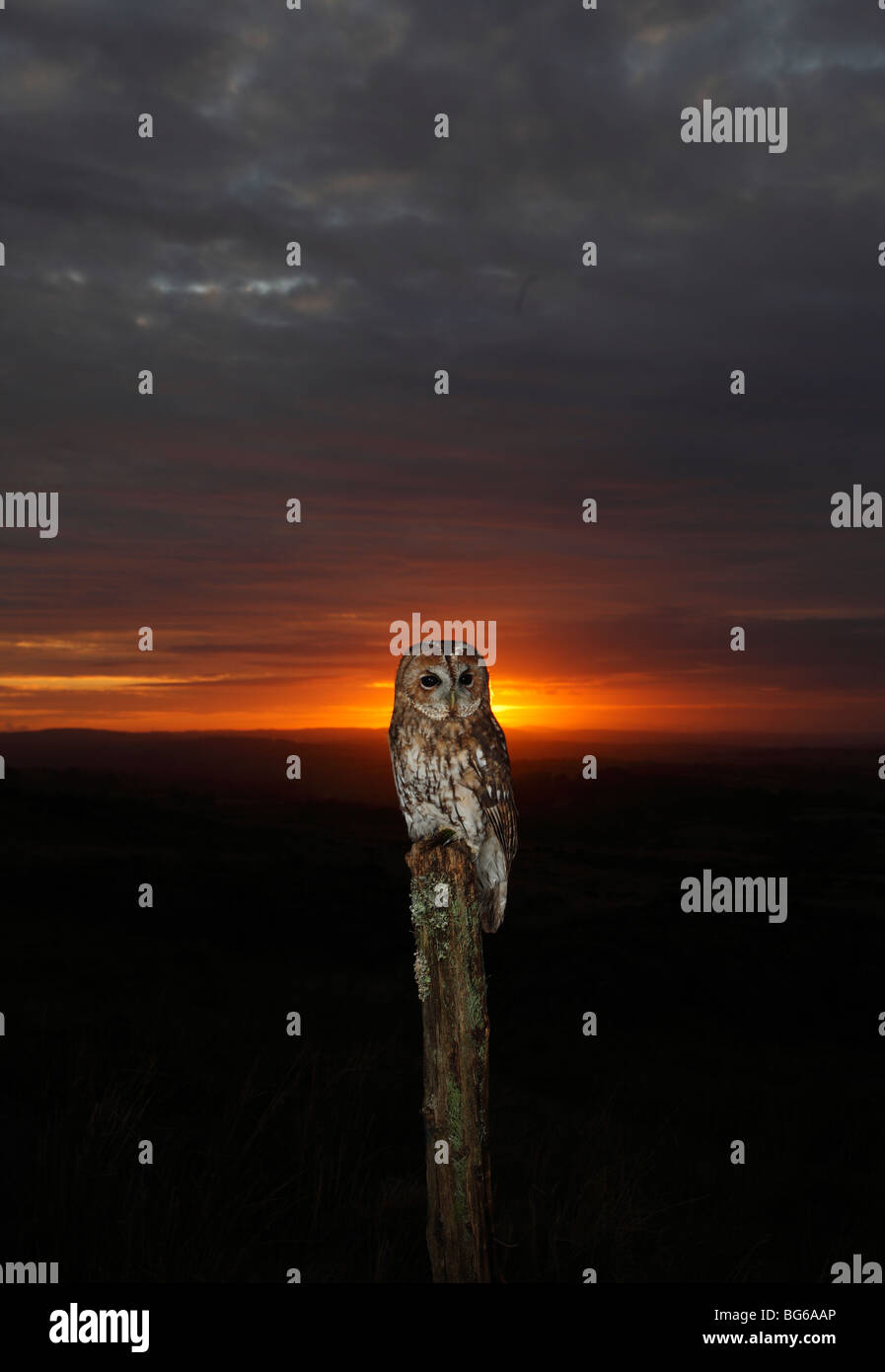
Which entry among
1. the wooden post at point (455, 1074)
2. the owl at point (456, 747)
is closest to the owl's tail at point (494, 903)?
the owl at point (456, 747)

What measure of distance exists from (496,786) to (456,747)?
39cm

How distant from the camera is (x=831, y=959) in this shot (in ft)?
61.8

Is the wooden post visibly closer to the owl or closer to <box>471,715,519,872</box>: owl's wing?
the owl

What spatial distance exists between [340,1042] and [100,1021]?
9.50 ft

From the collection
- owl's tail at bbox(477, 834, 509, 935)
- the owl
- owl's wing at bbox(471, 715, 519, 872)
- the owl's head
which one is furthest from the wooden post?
owl's tail at bbox(477, 834, 509, 935)

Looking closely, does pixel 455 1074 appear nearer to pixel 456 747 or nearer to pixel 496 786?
pixel 496 786

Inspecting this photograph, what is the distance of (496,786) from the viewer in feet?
21.8

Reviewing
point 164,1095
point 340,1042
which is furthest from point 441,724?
point 340,1042

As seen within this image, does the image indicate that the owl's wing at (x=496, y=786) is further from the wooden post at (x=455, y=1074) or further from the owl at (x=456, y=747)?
the wooden post at (x=455, y=1074)

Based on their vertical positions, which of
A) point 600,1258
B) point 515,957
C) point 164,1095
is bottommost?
point 600,1258

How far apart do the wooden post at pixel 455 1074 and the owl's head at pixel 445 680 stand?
1492mm

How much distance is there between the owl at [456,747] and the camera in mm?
6516

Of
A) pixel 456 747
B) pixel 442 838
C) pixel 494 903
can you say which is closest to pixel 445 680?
pixel 456 747

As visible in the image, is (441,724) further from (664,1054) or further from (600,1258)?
(664,1054)
